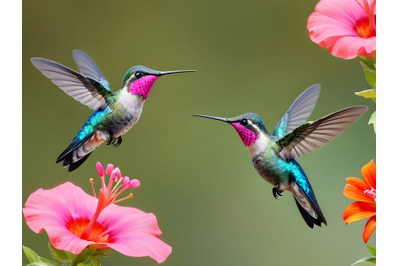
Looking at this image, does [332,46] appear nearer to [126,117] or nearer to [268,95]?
[268,95]

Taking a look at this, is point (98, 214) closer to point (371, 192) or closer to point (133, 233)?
point (133, 233)

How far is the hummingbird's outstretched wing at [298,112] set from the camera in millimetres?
1039

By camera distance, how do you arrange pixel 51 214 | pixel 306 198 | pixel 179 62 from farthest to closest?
pixel 179 62
pixel 306 198
pixel 51 214

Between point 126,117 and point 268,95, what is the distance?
36 centimetres

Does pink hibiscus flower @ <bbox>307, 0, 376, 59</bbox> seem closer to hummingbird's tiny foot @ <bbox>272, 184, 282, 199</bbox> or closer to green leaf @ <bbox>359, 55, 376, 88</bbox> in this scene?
green leaf @ <bbox>359, 55, 376, 88</bbox>

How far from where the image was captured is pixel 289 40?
118cm

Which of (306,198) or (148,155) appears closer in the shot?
(306,198)

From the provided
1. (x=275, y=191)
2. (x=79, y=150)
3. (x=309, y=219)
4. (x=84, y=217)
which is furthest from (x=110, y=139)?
(x=309, y=219)

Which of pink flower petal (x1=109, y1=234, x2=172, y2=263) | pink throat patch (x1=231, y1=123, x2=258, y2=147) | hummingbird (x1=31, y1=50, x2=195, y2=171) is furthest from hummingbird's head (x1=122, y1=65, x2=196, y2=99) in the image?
pink flower petal (x1=109, y1=234, x2=172, y2=263)

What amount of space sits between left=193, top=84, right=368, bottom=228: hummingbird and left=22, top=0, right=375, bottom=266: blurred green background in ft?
0.20

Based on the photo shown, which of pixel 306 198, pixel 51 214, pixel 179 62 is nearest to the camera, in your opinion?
pixel 51 214

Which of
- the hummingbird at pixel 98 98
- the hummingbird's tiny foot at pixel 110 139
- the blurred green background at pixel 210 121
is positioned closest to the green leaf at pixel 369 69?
the blurred green background at pixel 210 121

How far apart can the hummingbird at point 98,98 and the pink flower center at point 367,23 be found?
1.31ft

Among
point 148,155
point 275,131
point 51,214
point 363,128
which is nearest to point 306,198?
point 275,131
